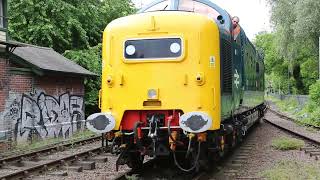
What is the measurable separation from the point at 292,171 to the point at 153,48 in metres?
4.02

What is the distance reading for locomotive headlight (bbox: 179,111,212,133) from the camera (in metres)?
7.80

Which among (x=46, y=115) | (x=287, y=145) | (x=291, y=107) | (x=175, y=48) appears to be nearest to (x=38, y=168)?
(x=175, y=48)

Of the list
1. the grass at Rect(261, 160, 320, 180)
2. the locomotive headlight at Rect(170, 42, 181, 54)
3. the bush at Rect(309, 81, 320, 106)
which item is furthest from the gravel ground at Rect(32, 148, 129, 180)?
the bush at Rect(309, 81, 320, 106)

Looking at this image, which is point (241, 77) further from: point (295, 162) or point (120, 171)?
point (120, 171)

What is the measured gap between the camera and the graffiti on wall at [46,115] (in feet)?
→ 54.5

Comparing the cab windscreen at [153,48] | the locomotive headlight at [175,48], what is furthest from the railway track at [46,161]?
the locomotive headlight at [175,48]

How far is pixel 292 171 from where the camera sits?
1005 cm

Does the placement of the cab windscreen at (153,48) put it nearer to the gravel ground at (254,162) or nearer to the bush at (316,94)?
the gravel ground at (254,162)

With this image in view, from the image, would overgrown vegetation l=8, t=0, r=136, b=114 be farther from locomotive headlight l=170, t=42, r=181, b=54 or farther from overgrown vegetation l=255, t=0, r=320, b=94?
locomotive headlight l=170, t=42, r=181, b=54

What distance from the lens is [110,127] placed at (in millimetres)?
8320

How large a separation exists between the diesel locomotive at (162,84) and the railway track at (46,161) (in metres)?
1.76

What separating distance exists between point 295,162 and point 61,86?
11.3 metres

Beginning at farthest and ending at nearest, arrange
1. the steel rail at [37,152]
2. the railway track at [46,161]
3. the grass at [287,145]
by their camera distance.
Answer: the grass at [287,145]
the steel rail at [37,152]
the railway track at [46,161]

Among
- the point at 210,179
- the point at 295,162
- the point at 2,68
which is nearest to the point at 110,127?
the point at 210,179
